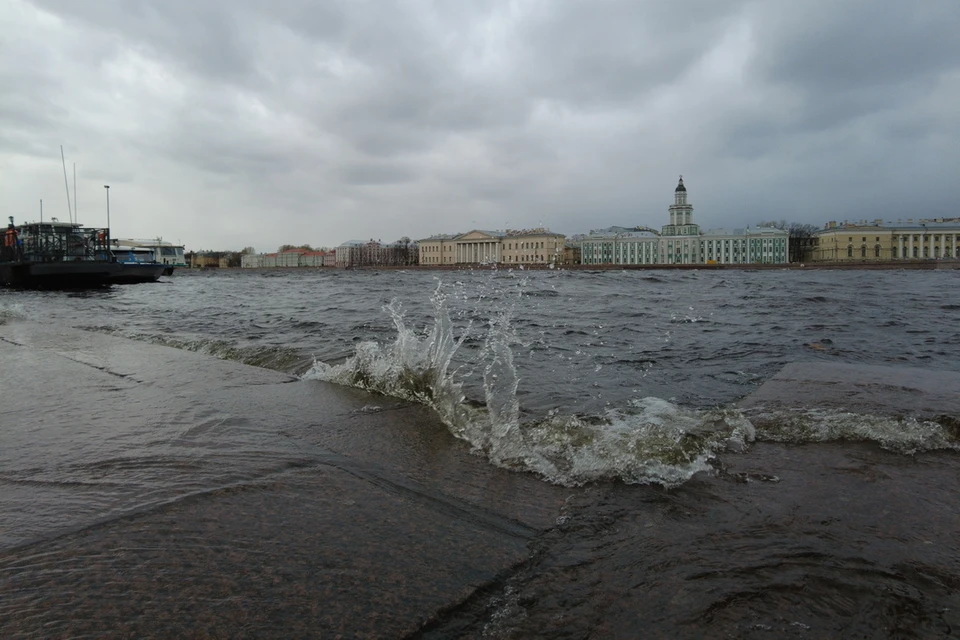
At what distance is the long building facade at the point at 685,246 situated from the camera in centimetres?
10560

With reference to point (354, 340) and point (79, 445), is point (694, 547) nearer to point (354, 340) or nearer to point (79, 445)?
point (79, 445)

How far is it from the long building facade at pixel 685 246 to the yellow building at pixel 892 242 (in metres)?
8.90

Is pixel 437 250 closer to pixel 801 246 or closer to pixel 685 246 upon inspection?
pixel 685 246

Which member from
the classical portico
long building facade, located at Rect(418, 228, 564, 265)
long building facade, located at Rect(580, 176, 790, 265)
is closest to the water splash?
long building facade, located at Rect(418, 228, 564, 265)

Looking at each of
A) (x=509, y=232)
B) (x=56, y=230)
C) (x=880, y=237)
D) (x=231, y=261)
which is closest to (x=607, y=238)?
(x=509, y=232)

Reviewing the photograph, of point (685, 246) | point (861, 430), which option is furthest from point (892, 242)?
point (861, 430)

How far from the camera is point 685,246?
110 metres

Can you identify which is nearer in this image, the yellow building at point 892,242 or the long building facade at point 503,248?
the yellow building at point 892,242

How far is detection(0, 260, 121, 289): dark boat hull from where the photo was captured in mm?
25828

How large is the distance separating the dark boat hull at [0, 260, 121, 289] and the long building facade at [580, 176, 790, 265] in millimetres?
94079

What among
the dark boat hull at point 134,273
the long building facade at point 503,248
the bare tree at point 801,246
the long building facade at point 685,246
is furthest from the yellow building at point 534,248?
the dark boat hull at point 134,273

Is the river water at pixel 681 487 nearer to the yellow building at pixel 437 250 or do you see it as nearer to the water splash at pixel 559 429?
the water splash at pixel 559 429

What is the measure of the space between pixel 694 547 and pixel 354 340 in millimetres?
6302

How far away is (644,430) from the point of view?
3.27 meters
